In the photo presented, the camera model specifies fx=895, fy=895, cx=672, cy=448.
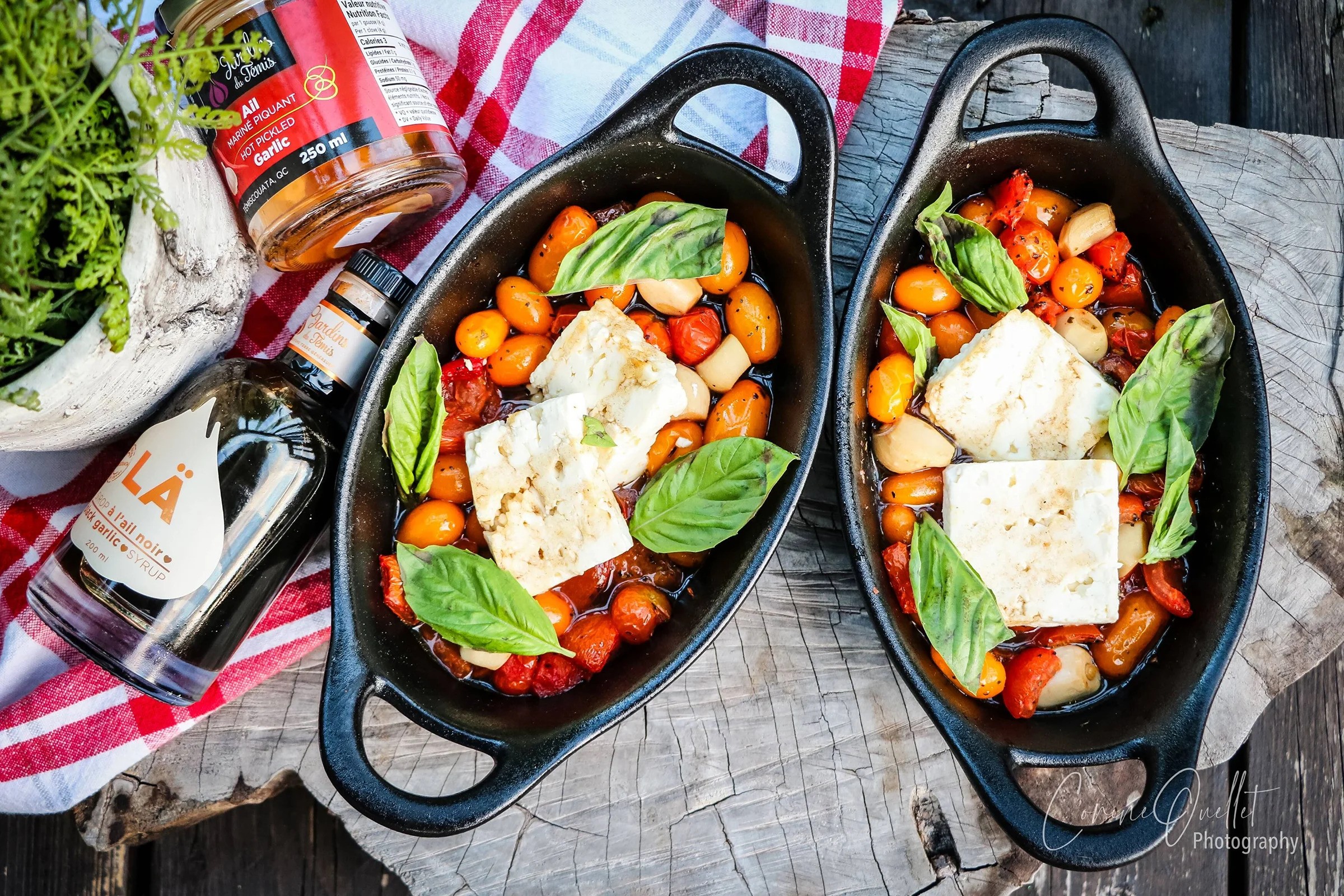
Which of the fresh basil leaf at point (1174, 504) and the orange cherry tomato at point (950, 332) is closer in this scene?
the fresh basil leaf at point (1174, 504)

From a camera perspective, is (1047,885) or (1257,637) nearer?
(1257,637)

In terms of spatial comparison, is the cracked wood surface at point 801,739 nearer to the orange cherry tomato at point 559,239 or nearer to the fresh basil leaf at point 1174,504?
the fresh basil leaf at point 1174,504

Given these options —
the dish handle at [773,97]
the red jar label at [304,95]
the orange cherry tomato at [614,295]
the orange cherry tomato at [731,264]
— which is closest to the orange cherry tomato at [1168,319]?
the dish handle at [773,97]

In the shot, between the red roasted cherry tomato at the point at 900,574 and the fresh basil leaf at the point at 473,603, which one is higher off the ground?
the fresh basil leaf at the point at 473,603

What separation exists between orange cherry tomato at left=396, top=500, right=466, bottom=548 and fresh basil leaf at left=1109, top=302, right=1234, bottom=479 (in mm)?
1316

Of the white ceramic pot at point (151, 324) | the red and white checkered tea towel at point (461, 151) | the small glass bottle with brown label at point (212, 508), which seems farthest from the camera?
the red and white checkered tea towel at point (461, 151)

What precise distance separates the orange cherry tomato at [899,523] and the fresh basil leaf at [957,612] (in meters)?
A: 0.09

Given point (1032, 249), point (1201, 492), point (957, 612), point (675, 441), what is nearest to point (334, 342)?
point (675, 441)

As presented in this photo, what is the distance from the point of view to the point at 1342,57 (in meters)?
2.41

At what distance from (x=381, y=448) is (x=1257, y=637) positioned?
201 cm

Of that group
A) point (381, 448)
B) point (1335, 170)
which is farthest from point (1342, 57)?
point (381, 448)

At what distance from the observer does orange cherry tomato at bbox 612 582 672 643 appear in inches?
70.7

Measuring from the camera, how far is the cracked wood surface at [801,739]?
2061 mm

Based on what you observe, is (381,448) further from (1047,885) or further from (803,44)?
(1047,885)
